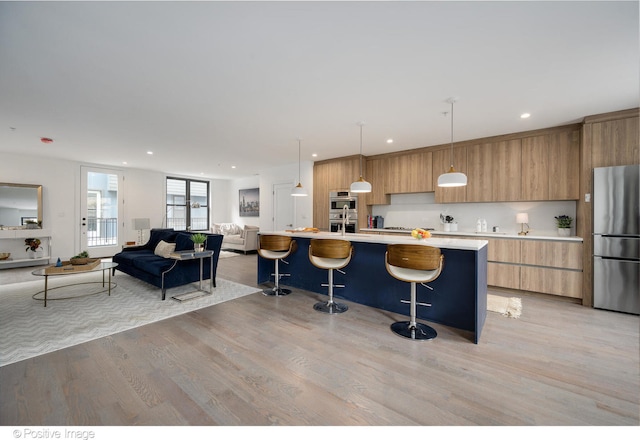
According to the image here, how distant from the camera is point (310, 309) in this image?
3467 mm

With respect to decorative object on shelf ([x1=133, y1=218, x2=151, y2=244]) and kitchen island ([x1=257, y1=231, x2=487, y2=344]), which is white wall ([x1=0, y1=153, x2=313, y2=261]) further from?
kitchen island ([x1=257, y1=231, x2=487, y2=344])

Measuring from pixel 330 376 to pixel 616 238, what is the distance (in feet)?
13.4

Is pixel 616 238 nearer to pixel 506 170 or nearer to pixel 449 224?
pixel 506 170

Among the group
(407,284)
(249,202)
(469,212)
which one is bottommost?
(407,284)

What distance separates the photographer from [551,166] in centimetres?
416

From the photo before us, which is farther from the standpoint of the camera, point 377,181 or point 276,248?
point 377,181

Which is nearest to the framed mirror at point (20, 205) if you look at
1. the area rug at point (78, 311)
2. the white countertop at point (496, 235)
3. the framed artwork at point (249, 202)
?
the area rug at point (78, 311)

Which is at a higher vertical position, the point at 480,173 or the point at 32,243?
the point at 480,173

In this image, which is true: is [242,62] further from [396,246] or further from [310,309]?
[310,309]

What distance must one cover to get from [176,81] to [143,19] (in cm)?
93

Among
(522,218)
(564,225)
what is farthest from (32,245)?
(564,225)

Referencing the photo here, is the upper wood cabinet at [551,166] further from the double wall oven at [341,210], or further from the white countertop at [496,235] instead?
the double wall oven at [341,210]

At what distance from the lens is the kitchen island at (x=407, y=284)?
9.18 ft

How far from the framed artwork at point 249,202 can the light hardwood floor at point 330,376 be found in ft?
21.5
